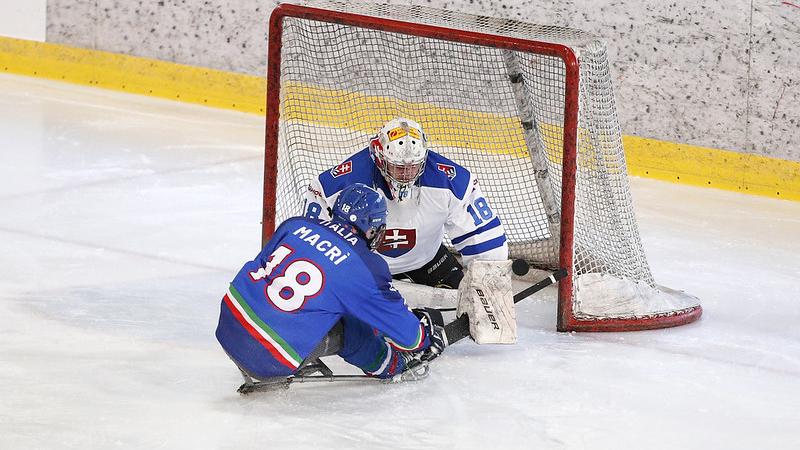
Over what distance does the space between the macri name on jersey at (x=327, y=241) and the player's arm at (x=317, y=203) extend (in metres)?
0.63

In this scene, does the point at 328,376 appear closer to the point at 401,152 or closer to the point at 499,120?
the point at 401,152

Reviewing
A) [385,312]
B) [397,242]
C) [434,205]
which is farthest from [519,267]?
[385,312]

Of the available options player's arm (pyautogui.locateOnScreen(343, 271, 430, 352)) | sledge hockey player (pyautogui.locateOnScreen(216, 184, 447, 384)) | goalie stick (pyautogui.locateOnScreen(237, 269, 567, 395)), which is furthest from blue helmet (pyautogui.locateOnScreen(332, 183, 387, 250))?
goalie stick (pyautogui.locateOnScreen(237, 269, 567, 395))

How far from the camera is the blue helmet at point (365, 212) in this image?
3.50 metres

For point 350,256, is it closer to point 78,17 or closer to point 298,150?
point 298,150

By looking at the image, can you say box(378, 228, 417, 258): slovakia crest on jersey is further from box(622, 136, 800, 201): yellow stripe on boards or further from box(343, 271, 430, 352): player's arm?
box(622, 136, 800, 201): yellow stripe on boards

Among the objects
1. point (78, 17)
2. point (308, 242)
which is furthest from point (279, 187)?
point (78, 17)

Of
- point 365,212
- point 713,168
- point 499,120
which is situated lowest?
point 713,168

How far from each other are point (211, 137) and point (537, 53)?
3.48m

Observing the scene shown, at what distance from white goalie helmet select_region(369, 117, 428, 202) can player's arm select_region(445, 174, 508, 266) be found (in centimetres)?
23

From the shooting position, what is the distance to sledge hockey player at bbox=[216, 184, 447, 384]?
3449 millimetres

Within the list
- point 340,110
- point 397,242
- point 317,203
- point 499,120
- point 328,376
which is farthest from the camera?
point 340,110

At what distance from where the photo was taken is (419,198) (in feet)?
14.1

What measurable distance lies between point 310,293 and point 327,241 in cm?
15
